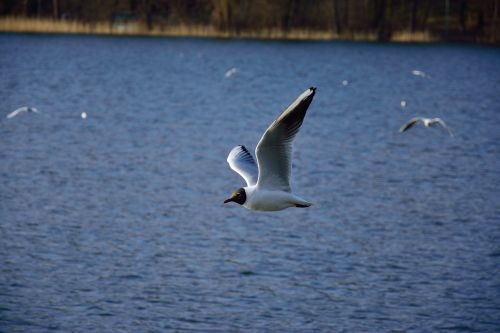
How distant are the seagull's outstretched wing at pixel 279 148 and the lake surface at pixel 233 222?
325cm

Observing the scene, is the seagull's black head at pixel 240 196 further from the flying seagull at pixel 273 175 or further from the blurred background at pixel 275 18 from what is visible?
the blurred background at pixel 275 18

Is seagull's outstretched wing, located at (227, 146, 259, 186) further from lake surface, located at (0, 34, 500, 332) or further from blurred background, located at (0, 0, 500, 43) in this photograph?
blurred background, located at (0, 0, 500, 43)

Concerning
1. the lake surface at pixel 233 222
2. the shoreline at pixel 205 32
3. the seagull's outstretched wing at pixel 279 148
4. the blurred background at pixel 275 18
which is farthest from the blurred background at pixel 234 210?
the blurred background at pixel 275 18

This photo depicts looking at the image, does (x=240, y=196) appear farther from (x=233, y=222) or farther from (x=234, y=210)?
(x=234, y=210)

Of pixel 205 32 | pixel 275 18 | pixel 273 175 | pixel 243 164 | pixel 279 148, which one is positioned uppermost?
pixel 279 148

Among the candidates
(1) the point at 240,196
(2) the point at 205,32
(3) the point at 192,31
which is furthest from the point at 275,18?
(1) the point at 240,196

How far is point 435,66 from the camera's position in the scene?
54.6 m

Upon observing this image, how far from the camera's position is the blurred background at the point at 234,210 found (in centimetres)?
1343

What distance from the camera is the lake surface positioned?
526 inches

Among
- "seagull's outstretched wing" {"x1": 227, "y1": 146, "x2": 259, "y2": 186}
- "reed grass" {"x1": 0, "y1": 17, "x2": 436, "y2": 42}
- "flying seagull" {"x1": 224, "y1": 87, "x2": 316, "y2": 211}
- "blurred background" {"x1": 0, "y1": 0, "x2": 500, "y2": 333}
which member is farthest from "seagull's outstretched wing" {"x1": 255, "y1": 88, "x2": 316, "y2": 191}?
"reed grass" {"x1": 0, "y1": 17, "x2": 436, "y2": 42}

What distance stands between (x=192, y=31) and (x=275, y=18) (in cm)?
524

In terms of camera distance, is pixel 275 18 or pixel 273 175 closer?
pixel 273 175

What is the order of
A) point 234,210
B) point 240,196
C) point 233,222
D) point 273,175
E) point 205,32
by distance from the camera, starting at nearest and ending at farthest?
1. point 273,175
2. point 240,196
3. point 233,222
4. point 234,210
5. point 205,32

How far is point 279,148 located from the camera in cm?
952
